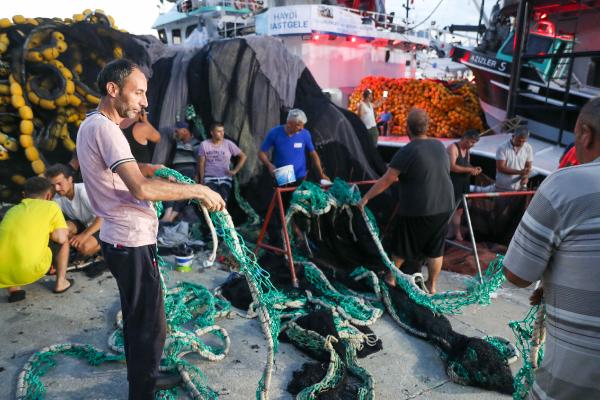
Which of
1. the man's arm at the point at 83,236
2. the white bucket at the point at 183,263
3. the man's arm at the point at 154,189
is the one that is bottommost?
the white bucket at the point at 183,263

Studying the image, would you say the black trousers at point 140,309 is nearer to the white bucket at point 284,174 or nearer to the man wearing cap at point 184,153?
the white bucket at point 284,174

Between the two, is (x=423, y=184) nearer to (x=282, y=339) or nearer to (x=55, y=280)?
(x=282, y=339)

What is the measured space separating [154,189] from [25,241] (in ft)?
7.25

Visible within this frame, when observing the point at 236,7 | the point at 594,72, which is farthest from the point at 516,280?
the point at 236,7

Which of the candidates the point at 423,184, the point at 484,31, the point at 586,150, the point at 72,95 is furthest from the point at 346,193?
the point at 484,31

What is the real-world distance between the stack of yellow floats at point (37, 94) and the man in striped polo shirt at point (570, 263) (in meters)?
6.39

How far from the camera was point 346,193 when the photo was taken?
4.42 m

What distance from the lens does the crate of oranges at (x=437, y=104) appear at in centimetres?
1191

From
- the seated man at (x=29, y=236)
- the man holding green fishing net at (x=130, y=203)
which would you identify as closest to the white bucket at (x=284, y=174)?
the seated man at (x=29, y=236)

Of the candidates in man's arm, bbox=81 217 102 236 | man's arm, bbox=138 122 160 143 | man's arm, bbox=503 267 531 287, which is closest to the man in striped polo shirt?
man's arm, bbox=503 267 531 287

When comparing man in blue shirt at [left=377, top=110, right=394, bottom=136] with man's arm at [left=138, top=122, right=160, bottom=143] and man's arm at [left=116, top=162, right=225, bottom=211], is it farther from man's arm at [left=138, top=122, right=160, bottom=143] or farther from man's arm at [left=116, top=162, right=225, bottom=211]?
man's arm at [left=116, top=162, right=225, bottom=211]

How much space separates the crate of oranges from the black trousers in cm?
1097

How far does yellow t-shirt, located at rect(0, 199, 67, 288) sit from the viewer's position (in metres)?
3.40

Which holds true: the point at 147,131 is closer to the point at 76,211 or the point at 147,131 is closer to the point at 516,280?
the point at 76,211
